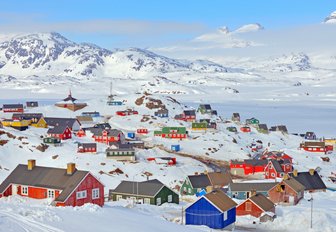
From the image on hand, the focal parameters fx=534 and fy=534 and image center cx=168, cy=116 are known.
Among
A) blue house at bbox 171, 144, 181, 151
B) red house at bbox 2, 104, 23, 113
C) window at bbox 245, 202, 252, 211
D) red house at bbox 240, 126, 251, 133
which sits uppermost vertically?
red house at bbox 2, 104, 23, 113

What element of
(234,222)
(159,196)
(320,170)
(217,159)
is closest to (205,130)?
(217,159)

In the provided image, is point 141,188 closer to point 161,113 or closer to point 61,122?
point 61,122

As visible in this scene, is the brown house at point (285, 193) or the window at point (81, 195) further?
the brown house at point (285, 193)

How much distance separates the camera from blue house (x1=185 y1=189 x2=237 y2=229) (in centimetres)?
4297

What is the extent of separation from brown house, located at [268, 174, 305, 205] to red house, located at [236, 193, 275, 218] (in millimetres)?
10519

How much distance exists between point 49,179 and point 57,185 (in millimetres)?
1497

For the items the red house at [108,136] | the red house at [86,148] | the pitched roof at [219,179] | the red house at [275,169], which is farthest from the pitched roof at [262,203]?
the red house at [108,136]

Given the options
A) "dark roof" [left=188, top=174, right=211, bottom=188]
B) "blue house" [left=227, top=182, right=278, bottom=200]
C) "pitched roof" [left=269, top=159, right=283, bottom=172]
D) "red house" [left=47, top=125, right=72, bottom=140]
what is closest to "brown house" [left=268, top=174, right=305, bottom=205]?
"blue house" [left=227, top=182, right=278, bottom=200]

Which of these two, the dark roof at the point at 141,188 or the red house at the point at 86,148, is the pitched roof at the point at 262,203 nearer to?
the dark roof at the point at 141,188

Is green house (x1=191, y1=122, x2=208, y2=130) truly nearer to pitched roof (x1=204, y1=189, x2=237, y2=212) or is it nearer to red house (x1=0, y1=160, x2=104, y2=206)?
red house (x1=0, y1=160, x2=104, y2=206)

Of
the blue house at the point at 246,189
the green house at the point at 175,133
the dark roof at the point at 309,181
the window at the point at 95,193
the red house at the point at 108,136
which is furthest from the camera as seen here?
the green house at the point at 175,133

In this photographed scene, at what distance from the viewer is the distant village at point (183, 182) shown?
4388 centimetres

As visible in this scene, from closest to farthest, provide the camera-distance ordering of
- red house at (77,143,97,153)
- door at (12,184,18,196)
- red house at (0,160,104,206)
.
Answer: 1. red house at (0,160,104,206)
2. door at (12,184,18,196)
3. red house at (77,143,97,153)

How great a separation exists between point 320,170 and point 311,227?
4756 cm
